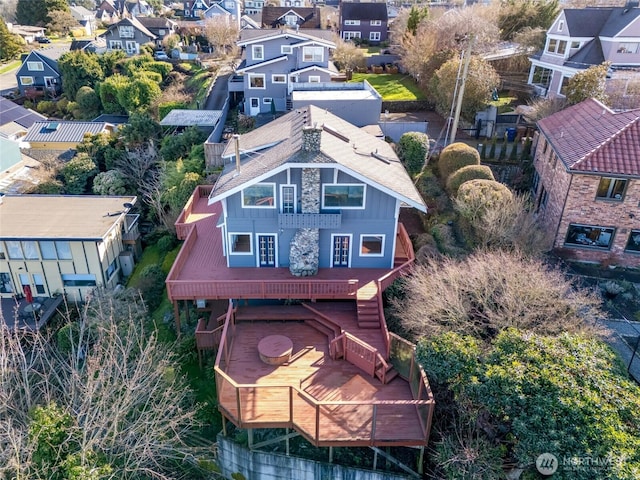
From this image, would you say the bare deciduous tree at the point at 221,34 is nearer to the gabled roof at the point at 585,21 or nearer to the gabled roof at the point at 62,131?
the gabled roof at the point at 62,131

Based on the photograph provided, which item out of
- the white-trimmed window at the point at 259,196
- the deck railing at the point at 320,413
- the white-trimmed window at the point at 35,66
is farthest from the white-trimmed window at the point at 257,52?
the white-trimmed window at the point at 35,66

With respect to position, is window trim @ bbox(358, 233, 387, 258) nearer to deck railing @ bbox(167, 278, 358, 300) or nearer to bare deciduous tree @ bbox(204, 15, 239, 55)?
deck railing @ bbox(167, 278, 358, 300)

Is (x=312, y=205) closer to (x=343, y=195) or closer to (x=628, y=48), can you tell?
(x=343, y=195)

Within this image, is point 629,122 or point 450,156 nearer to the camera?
point 629,122

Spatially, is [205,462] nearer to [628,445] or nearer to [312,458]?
[312,458]

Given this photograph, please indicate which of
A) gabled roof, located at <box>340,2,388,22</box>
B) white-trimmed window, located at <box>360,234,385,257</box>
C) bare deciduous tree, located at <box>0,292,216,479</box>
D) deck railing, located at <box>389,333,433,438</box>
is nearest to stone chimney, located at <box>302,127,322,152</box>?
white-trimmed window, located at <box>360,234,385,257</box>

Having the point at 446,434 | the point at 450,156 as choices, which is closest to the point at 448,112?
the point at 450,156

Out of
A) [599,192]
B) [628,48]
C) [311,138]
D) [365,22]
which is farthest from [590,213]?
[365,22]
